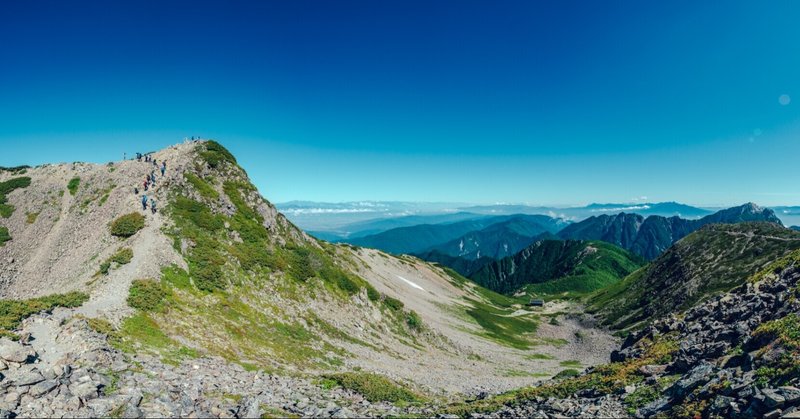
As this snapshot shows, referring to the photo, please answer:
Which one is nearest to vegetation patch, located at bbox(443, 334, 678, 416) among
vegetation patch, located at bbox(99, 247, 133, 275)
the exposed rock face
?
the exposed rock face

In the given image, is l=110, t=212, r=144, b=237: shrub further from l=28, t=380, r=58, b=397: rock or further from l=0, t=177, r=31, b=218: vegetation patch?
l=28, t=380, r=58, b=397: rock

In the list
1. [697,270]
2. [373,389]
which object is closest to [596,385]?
[373,389]

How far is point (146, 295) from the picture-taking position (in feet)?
126

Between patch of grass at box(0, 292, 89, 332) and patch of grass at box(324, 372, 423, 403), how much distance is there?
23.3m

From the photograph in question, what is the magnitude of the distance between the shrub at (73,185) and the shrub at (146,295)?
146 feet

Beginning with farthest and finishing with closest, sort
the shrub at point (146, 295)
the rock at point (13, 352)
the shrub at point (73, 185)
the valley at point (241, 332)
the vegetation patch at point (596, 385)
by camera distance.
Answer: the shrub at point (73, 185)
the shrub at point (146, 295)
the vegetation patch at point (596, 385)
the valley at point (241, 332)
the rock at point (13, 352)

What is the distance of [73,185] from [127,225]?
2967cm

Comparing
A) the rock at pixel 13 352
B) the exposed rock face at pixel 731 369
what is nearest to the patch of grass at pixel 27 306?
the rock at pixel 13 352

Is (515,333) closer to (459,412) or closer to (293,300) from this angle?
(293,300)

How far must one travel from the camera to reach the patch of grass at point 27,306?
2580cm

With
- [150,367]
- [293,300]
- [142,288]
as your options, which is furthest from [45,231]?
[150,367]

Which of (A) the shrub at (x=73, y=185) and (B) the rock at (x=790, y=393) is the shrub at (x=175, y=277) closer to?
(A) the shrub at (x=73, y=185)

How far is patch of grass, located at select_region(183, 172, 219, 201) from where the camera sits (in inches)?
2702

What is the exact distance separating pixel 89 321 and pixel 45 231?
47768 millimetres
